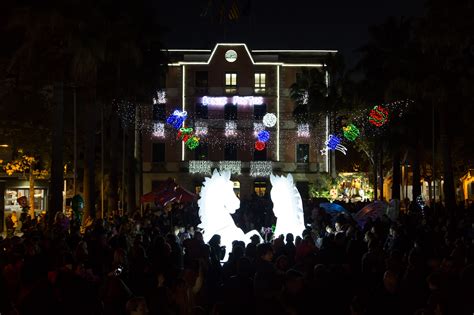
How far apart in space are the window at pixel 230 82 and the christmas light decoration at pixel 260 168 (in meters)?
6.44

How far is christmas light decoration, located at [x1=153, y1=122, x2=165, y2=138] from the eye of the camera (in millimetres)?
51000

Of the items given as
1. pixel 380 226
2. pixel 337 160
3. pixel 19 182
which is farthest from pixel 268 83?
pixel 380 226

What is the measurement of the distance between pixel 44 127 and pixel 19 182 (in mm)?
5483

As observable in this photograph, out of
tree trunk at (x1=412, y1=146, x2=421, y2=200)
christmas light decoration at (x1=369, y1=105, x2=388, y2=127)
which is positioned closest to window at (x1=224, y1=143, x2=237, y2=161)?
tree trunk at (x1=412, y1=146, x2=421, y2=200)

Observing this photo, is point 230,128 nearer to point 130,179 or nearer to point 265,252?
point 130,179

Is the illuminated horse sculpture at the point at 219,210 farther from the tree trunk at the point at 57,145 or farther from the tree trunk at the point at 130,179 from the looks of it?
the tree trunk at the point at 130,179

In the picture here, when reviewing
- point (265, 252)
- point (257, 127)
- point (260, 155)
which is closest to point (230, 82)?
point (257, 127)

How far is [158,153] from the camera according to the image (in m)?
55.4

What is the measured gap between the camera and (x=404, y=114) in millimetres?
35750

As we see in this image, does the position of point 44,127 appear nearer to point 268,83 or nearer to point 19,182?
point 19,182

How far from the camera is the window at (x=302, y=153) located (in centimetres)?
5497

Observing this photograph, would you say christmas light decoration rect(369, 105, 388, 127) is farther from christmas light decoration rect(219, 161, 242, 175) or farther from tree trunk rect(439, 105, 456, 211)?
christmas light decoration rect(219, 161, 242, 175)

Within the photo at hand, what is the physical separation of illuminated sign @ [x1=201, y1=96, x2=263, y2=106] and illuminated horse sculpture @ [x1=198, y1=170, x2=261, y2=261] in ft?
112

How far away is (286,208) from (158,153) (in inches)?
1442
